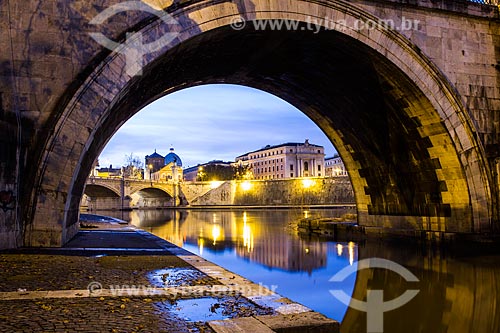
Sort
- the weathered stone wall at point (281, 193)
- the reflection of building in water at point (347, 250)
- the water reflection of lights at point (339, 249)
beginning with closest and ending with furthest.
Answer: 1. the reflection of building in water at point (347, 250)
2. the water reflection of lights at point (339, 249)
3. the weathered stone wall at point (281, 193)

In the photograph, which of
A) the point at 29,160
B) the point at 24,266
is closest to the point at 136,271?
the point at 24,266

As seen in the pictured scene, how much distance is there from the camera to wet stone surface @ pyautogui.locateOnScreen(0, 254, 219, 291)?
22.3 ft

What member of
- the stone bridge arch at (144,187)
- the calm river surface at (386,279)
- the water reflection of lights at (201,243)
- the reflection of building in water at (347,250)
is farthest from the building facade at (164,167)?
the calm river surface at (386,279)

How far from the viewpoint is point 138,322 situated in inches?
192

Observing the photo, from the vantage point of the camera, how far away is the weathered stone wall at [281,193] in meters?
73.1

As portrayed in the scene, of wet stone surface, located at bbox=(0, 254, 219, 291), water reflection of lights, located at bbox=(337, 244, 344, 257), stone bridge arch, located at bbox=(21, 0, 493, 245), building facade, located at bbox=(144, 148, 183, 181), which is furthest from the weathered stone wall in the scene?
wet stone surface, located at bbox=(0, 254, 219, 291)

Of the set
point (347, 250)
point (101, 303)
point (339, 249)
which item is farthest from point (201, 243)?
point (101, 303)

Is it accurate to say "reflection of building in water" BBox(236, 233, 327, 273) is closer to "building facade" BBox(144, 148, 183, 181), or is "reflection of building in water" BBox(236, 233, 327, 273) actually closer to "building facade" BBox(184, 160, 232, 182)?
"building facade" BBox(144, 148, 183, 181)

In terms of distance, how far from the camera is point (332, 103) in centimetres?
1786

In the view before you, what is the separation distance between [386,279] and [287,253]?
5.55 meters

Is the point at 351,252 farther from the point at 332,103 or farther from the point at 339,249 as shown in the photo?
the point at 332,103

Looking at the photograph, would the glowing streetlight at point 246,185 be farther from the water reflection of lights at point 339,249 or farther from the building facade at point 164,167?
the water reflection of lights at point 339,249

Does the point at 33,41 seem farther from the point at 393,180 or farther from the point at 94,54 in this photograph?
the point at 393,180

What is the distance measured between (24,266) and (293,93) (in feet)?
42.9
